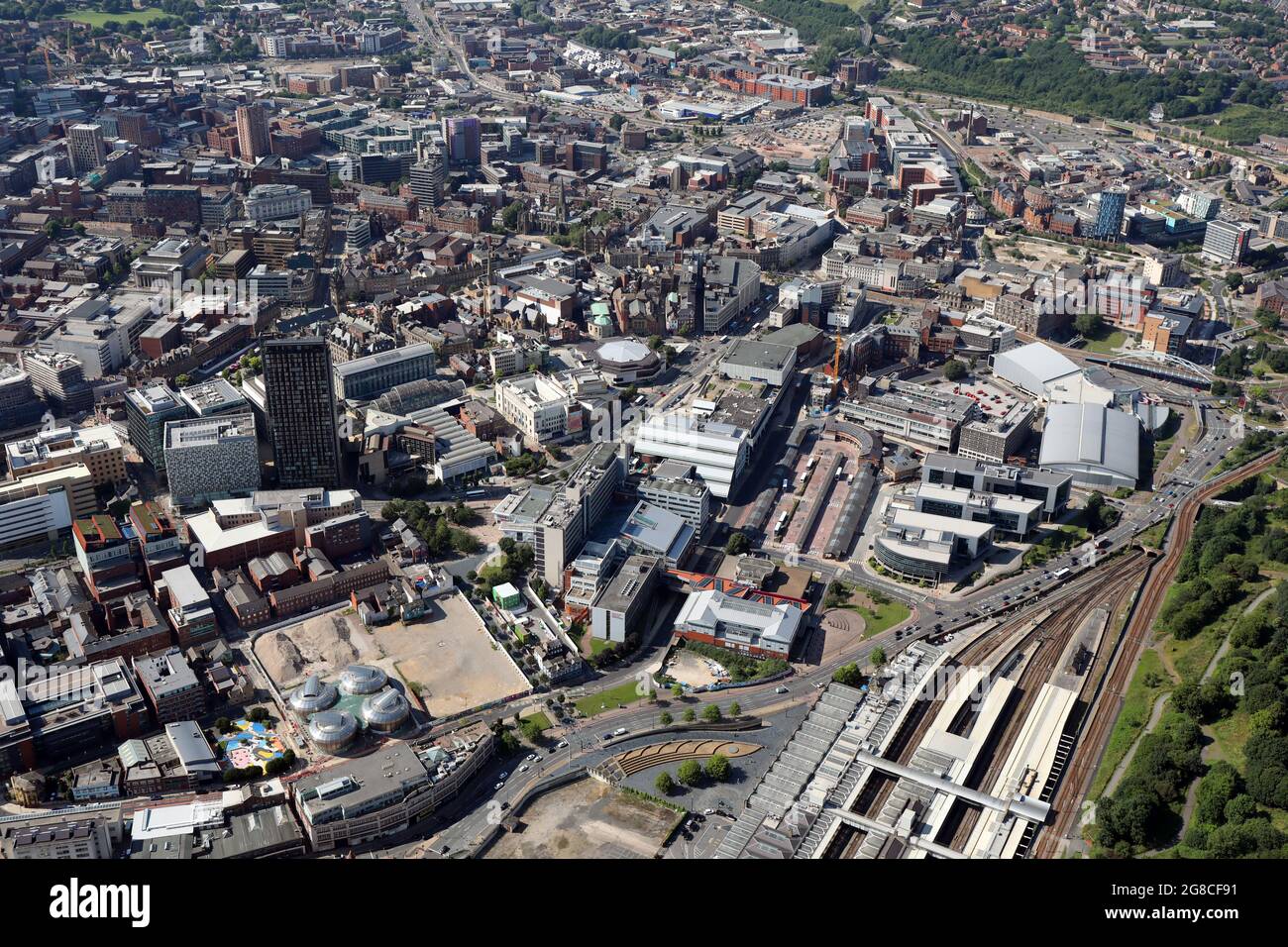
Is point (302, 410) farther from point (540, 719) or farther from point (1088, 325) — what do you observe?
point (1088, 325)

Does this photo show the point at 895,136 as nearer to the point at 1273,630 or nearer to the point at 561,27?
the point at 561,27

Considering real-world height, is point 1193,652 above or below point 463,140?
below

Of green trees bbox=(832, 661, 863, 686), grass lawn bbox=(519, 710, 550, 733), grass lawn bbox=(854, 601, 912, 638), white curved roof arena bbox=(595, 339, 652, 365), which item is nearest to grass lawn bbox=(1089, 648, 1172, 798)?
green trees bbox=(832, 661, 863, 686)

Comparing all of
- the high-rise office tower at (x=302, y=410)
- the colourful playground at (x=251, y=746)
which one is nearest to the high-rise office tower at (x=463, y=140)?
the high-rise office tower at (x=302, y=410)

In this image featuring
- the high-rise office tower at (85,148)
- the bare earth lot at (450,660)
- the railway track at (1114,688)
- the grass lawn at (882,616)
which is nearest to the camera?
the railway track at (1114,688)

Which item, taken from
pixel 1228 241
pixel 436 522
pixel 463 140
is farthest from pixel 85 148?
pixel 1228 241

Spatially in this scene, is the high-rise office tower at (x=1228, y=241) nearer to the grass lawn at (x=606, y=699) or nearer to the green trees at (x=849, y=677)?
the green trees at (x=849, y=677)

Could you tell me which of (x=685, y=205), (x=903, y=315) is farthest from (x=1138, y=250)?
(x=685, y=205)
